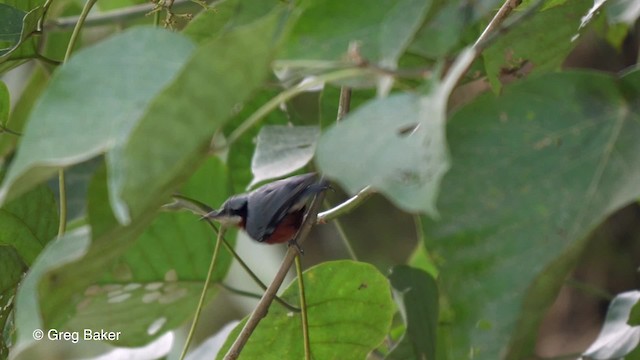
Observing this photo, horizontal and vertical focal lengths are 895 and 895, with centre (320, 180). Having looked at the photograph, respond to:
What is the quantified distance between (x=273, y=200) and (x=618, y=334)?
1.51 ft

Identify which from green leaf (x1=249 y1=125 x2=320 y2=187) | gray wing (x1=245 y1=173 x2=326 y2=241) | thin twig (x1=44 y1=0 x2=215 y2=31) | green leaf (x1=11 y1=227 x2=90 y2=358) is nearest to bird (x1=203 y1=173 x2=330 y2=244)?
gray wing (x1=245 y1=173 x2=326 y2=241)

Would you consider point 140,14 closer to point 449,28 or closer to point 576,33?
point 576,33

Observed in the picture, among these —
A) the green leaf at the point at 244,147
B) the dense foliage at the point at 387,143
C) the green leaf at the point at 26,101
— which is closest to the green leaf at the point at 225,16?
the dense foliage at the point at 387,143

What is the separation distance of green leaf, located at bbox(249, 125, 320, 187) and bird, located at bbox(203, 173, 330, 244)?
0.34ft

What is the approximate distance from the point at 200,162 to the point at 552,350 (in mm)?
2088

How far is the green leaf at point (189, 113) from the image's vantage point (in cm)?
49

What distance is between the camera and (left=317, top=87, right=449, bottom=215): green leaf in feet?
1.50

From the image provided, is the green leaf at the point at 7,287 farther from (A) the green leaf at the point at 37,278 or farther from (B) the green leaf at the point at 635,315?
(B) the green leaf at the point at 635,315

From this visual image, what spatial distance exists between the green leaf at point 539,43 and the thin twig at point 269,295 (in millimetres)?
237

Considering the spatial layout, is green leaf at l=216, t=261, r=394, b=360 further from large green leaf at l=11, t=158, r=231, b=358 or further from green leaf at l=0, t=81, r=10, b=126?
green leaf at l=0, t=81, r=10, b=126

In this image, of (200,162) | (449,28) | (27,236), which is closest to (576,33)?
(449,28)

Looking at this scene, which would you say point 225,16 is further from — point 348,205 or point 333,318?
point 333,318

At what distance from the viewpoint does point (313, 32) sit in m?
0.62

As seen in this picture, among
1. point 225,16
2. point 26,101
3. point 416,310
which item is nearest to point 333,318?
point 416,310
